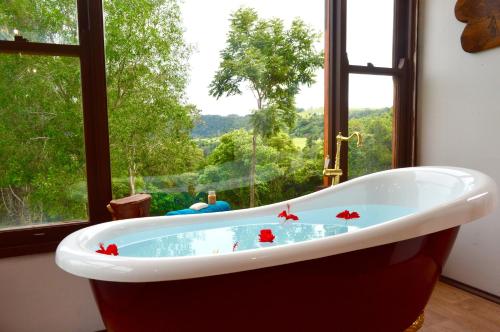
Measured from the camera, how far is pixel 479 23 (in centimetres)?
203

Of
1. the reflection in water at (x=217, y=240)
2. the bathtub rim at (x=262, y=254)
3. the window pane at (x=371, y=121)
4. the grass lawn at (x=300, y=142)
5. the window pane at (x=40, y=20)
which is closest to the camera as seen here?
the bathtub rim at (x=262, y=254)

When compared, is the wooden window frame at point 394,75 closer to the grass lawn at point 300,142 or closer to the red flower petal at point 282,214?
the grass lawn at point 300,142

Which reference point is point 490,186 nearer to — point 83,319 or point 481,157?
point 481,157

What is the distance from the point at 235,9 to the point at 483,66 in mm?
1408

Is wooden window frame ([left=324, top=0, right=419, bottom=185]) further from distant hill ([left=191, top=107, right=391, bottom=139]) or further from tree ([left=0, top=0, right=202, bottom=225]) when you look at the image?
tree ([left=0, top=0, right=202, bottom=225])

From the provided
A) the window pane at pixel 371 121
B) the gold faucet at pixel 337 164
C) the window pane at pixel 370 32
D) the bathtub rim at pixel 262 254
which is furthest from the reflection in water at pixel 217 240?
the window pane at pixel 370 32

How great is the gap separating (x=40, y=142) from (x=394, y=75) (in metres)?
2.13

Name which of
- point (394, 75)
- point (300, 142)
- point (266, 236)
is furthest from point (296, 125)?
point (266, 236)

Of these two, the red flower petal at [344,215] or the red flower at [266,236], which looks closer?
the red flower at [266,236]

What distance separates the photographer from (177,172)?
1905 millimetres

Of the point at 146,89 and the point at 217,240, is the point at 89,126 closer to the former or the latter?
the point at 146,89

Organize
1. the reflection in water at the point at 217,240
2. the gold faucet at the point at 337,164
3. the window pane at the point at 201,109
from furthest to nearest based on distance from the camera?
the gold faucet at the point at 337,164 < the window pane at the point at 201,109 < the reflection in water at the point at 217,240

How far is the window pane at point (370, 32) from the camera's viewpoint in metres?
2.31

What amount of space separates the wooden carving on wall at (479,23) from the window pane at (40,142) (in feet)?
6.81
